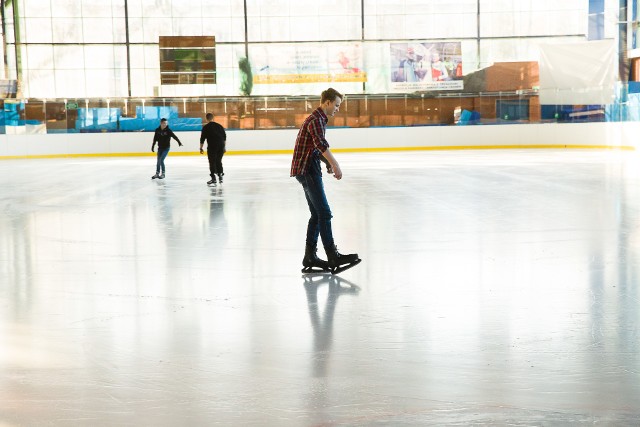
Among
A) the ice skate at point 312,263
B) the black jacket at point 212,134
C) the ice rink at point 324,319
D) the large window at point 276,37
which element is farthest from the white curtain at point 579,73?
the ice skate at point 312,263

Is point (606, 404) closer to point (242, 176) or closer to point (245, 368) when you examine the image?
point (245, 368)

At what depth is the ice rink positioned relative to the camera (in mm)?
3539

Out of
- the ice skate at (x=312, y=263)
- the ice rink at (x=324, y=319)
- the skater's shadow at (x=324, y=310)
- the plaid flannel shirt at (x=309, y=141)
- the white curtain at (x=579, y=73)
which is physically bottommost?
the skater's shadow at (x=324, y=310)

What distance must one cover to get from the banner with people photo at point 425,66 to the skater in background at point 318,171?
95.7 feet

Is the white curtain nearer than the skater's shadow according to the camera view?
No

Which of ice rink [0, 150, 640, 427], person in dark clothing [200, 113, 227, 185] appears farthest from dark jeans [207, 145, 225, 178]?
ice rink [0, 150, 640, 427]

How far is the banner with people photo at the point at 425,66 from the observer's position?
35.4 m

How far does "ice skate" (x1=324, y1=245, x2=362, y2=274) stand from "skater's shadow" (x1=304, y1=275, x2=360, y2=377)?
99 millimetres

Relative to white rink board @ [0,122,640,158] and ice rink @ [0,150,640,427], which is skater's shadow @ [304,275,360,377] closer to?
ice rink @ [0,150,640,427]

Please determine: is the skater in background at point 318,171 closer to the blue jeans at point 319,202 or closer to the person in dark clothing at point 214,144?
the blue jeans at point 319,202

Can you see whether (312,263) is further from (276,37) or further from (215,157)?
(276,37)

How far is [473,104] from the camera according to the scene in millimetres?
35219

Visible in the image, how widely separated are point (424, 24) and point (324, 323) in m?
32.5

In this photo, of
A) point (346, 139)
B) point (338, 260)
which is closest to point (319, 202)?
point (338, 260)
